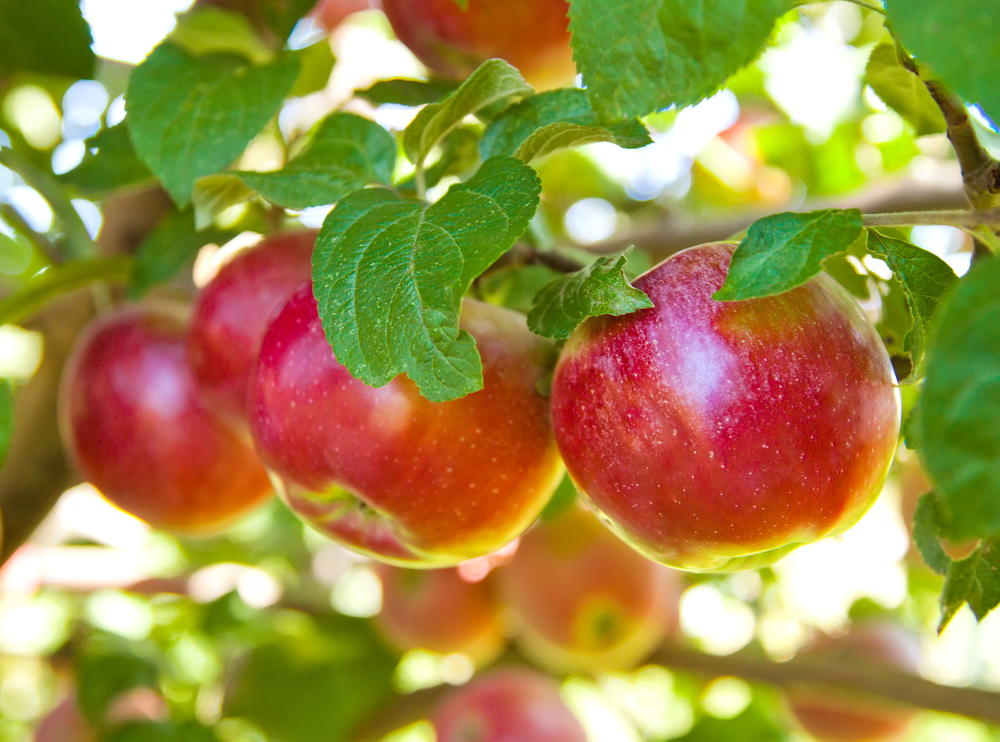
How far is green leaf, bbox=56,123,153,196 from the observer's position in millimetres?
690

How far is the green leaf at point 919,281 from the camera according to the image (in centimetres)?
36

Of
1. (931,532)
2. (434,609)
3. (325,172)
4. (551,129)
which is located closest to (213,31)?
(325,172)

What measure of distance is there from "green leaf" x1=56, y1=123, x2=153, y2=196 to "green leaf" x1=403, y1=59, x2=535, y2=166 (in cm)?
33

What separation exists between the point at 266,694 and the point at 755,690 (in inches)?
30.8

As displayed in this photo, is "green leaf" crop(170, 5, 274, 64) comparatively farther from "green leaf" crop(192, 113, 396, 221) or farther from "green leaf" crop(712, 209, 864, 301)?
"green leaf" crop(712, 209, 864, 301)

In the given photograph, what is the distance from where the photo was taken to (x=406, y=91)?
24.5 inches

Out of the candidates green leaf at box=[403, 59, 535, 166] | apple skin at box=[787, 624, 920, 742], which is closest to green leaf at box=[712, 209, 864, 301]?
green leaf at box=[403, 59, 535, 166]

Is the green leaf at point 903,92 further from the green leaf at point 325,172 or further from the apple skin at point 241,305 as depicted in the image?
the apple skin at point 241,305

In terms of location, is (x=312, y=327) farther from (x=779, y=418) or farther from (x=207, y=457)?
(x=207, y=457)

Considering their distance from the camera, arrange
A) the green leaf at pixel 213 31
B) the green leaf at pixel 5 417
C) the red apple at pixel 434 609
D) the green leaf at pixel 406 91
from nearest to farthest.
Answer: the green leaf at pixel 5 417
the green leaf at pixel 406 91
the green leaf at pixel 213 31
the red apple at pixel 434 609

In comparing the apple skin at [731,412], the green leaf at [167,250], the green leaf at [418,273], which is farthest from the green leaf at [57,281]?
the apple skin at [731,412]

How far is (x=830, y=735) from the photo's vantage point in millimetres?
1401

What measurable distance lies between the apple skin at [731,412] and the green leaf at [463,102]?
0.42 feet

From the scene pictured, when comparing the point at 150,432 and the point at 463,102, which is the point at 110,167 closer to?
the point at 150,432
